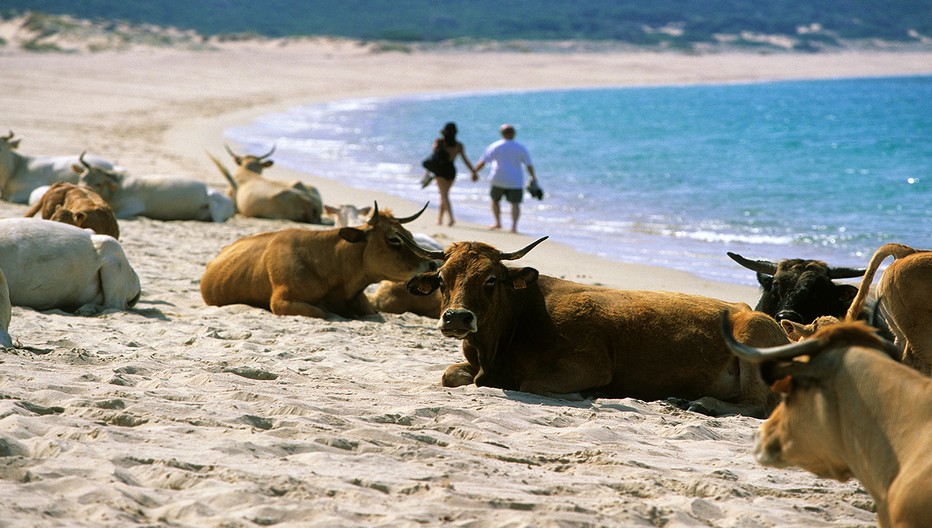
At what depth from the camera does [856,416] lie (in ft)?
15.1

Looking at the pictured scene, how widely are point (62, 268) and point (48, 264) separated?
0.13 metres

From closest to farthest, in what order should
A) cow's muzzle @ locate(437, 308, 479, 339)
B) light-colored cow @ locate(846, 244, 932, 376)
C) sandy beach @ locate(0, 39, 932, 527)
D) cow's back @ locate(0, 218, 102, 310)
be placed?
sandy beach @ locate(0, 39, 932, 527), cow's muzzle @ locate(437, 308, 479, 339), light-colored cow @ locate(846, 244, 932, 376), cow's back @ locate(0, 218, 102, 310)

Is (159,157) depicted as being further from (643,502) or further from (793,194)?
(643,502)

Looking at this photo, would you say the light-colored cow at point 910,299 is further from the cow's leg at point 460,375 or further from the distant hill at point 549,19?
the distant hill at point 549,19

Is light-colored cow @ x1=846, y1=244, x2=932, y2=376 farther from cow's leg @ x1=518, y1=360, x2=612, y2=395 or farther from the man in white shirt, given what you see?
the man in white shirt

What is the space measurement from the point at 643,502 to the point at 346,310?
6.05 metres

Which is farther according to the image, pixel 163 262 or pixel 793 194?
pixel 793 194

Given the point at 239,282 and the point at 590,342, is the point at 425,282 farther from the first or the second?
the point at 239,282

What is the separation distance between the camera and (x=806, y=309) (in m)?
8.94

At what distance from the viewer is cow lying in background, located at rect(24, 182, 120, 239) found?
12.4 meters

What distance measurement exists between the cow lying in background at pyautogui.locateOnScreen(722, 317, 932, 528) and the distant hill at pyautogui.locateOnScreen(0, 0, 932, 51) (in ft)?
308

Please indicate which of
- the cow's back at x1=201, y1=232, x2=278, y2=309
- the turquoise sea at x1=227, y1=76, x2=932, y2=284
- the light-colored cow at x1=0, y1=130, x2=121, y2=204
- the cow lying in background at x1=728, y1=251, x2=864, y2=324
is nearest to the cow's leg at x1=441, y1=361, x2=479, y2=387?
the cow lying in background at x1=728, y1=251, x2=864, y2=324

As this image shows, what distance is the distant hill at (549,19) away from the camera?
351 feet

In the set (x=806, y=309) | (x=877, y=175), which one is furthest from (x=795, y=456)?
(x=877, y=175)
